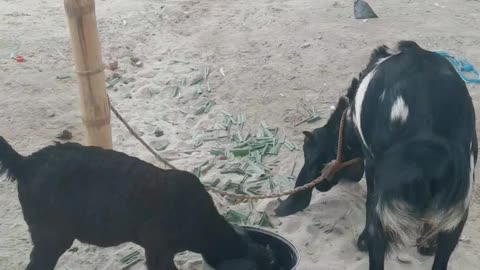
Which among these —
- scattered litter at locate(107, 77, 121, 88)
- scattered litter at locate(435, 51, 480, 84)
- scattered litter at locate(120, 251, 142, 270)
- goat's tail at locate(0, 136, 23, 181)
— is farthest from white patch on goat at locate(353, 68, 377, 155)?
scattered litter at locate(107, 77, 121, 88)

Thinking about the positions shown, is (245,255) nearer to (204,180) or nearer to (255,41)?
(204,180)

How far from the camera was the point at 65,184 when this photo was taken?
4.02 m

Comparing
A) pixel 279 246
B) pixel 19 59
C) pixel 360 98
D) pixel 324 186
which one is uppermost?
pixel 360 98

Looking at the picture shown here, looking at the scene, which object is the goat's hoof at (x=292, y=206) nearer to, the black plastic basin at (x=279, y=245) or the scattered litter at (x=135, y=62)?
the black plastic basin at (x=279, y=245)

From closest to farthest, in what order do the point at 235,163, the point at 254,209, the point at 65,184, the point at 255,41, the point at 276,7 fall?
the point at 65,184, the point at 254,209, the point at 235,163, the point at 255,41, the point at 276,7

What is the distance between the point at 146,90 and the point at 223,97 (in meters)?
0.85

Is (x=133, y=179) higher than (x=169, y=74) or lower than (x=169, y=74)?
higher

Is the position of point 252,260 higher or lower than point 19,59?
higher

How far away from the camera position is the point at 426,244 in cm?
432

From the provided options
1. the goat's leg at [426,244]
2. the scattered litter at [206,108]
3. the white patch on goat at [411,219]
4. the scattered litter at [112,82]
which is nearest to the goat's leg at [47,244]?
the white patch on goat at [411,219]

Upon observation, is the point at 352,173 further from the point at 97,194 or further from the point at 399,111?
the point at 97,194

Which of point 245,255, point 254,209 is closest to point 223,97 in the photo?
point 254,209

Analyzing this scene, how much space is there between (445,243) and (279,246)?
1083 millimetres

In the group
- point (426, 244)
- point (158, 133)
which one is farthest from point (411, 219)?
point (158, 133)
